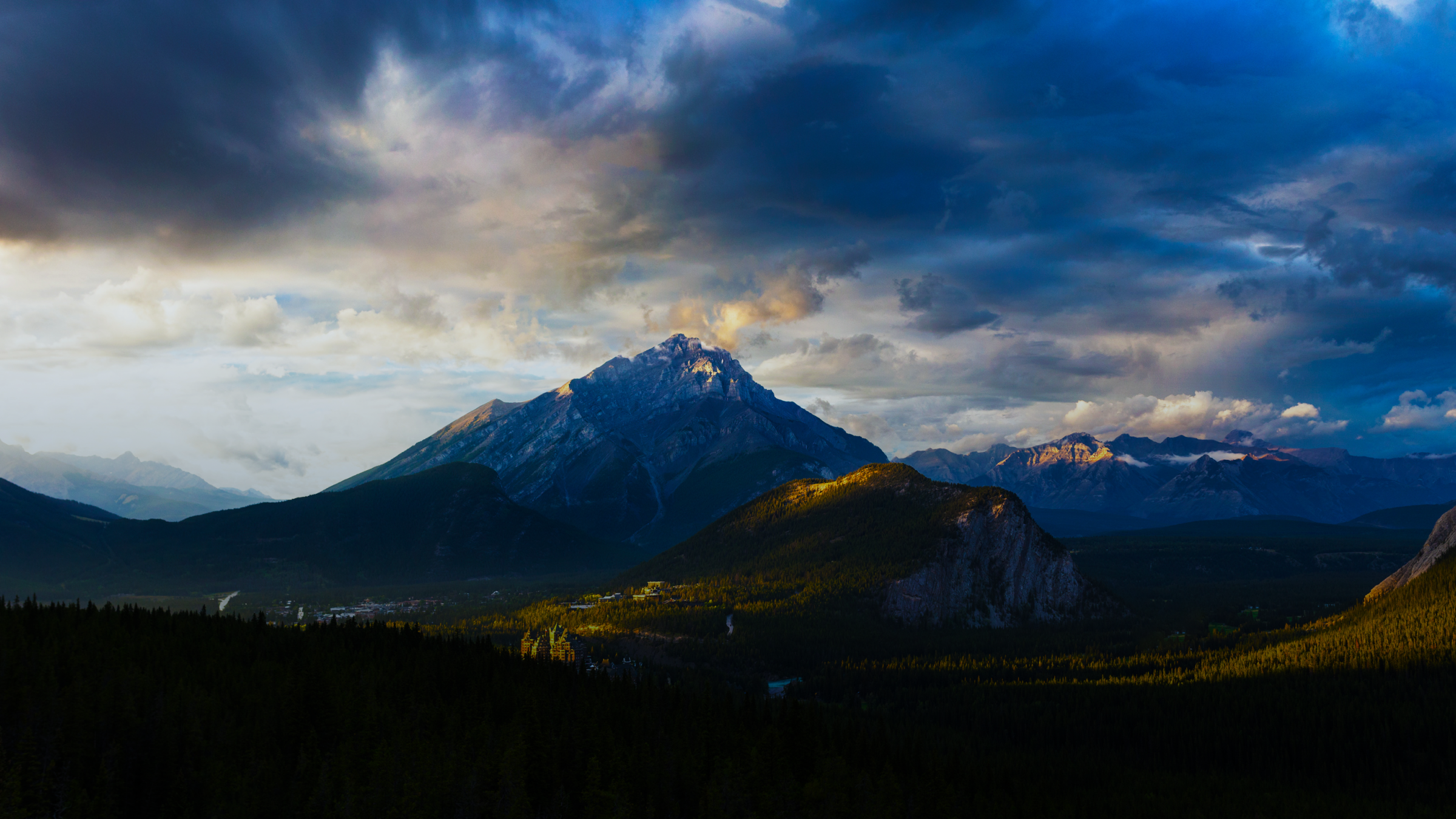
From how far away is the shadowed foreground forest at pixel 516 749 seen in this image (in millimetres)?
114125

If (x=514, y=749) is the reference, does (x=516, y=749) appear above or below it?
below

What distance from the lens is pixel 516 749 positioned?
13100cm

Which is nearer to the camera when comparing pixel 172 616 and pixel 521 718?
pixel 521 718

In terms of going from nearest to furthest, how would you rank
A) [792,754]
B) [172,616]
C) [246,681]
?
[246,681] < [792,754] < [172,616]

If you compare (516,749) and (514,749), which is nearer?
(514,749)

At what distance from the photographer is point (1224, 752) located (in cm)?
18700

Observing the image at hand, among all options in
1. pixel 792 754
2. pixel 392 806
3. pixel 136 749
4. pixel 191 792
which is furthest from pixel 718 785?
pixel 136 749

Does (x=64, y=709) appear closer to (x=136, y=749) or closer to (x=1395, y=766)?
(x=136, y=749)

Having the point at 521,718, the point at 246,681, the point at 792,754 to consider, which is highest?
the point at 246,681

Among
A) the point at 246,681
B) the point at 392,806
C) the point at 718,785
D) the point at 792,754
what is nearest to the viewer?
the point at 392,806

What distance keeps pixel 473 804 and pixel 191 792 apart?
35.6 m

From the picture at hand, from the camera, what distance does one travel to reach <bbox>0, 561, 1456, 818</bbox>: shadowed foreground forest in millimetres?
114125

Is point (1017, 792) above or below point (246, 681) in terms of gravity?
below

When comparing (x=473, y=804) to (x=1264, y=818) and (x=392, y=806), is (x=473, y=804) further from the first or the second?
(x=1264, y=818)
